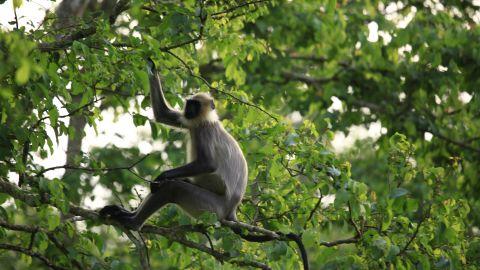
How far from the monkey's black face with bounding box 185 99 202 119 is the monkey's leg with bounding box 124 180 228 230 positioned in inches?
24.9

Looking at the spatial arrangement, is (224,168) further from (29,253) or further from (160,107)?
(29,253)

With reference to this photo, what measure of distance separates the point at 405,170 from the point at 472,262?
90 centimetres

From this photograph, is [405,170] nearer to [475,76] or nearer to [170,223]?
[475,76]

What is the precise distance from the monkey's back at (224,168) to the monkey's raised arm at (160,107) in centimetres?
25

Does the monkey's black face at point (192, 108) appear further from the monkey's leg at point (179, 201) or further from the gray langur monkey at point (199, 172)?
the monkey's leg at point (179, 201)

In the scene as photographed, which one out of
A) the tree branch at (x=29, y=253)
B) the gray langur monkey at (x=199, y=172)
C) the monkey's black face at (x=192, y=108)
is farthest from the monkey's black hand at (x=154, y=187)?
the tree branch at (x=29, y=253)

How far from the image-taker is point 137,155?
1085 centimetres

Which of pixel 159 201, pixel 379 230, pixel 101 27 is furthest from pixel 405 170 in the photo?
pixel 101 27

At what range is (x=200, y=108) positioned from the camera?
6.01 m

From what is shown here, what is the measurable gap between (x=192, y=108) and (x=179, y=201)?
80 centimetres

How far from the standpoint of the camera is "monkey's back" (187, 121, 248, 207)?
5746 millimetres

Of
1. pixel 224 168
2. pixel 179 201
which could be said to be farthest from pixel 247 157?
pixel 179 201

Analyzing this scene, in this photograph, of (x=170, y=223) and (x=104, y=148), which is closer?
(x=170, y=223)

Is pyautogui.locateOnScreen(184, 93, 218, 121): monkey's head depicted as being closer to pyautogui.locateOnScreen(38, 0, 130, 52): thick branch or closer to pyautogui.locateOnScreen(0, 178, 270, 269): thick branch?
pyautogui.locateOnScreen(38, 0, 130, 52): thick branch
